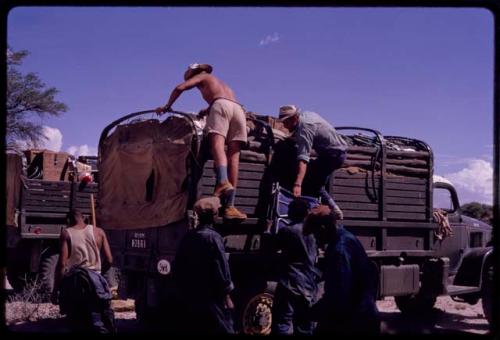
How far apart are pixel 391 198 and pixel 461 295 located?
2.46 m

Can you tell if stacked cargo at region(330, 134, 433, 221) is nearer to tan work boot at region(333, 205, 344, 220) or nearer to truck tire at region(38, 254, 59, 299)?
tan work boot at region(333, 205, 344, 220)

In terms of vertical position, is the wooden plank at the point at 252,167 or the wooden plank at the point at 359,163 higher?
the wooden plank at the point at 359,163

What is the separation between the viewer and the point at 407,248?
930cm

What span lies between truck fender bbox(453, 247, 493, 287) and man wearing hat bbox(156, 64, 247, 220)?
187 inches

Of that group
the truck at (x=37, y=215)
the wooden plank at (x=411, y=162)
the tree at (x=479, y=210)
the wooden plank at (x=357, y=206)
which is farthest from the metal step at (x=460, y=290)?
the tree at (x=479, y=210)

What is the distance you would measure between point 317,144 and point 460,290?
12.0ft

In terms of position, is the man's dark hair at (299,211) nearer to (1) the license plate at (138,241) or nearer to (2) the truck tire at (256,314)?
(2) the truck tire at (256,314)

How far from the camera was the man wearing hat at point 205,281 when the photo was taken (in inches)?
225

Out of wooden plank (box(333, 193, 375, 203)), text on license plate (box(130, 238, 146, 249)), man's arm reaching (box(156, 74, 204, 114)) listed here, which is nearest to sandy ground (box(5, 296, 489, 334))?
text on license plate (box(130, 238, 146, 249))

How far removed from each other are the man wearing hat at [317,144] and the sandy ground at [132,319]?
6.35 ft

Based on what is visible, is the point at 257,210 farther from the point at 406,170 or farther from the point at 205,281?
the point at 406,170

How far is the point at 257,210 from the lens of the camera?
7688 mm

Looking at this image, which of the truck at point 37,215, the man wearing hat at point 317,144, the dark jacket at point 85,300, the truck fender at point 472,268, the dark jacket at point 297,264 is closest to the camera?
the dark jacket at point 297,264

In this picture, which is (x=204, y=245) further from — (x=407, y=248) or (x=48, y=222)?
(x=48, y=222)
